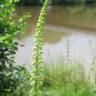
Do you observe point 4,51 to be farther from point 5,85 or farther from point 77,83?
point 77,83

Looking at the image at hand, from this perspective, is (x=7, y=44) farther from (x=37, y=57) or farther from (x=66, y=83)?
(x=37, y=57)

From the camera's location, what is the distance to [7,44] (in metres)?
3.51

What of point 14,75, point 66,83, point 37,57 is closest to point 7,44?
point 14,75

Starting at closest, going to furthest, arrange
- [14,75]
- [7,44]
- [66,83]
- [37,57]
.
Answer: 1. [37,57]
2. [7,44]
3. [14,75]
4. [66,83]

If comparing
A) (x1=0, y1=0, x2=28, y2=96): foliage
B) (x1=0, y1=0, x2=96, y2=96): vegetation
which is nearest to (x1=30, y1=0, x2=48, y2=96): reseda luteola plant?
(x1=0, y1=0, x2=96, y2=96): vegetation


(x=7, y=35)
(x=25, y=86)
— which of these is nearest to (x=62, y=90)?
(x=25, y=86)

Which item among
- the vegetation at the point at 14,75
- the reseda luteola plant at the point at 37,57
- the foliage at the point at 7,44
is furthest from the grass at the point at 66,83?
the reseda luteola plant at the point at 37,57

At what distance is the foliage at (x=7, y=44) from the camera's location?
355 centimetres

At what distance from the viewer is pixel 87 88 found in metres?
4.55

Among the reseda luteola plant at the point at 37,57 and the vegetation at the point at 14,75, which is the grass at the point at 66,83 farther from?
the reseda luteola plant at the point at 37,57

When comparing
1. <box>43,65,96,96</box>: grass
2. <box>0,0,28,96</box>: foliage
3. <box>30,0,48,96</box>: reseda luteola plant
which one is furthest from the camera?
<box>43,65,96,96</box>: grass

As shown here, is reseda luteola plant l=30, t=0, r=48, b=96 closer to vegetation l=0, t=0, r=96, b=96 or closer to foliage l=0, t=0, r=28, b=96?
vegetation l=0, t=0, r=96, b=96

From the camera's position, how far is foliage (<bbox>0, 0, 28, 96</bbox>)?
355 cm

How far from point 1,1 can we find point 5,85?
0.85 meters
